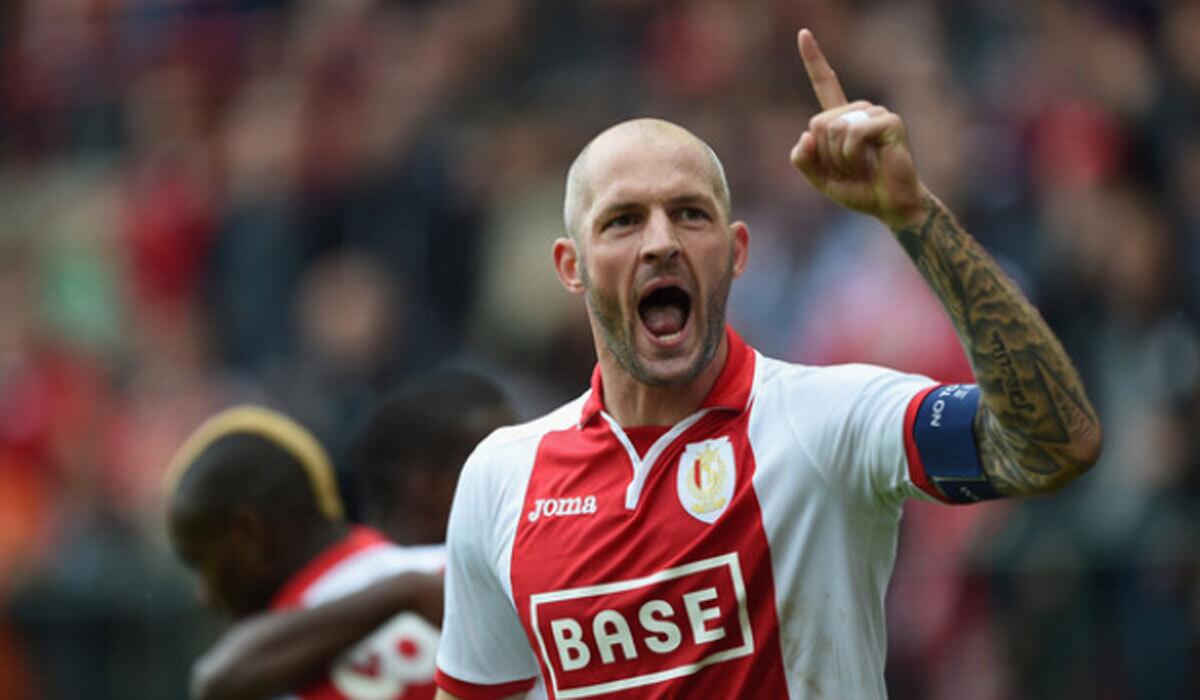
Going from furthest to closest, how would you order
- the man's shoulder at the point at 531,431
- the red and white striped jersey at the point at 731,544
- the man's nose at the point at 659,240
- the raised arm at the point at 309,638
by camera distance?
the raised arm at the point at 309,638
the man's shoulder at the point at 531,431
the man's nose at the point at 659,240
the red and white striped jersey at the point at 731,544

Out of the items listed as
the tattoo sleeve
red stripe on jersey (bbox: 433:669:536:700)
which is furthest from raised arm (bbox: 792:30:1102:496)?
red stripe on jersey (bbox: 433:669:536:700)

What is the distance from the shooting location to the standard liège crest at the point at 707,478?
435 cm

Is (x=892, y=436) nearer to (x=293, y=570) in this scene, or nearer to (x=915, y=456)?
(x=915, y=456)

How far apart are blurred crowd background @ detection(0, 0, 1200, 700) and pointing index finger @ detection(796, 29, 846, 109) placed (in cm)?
430

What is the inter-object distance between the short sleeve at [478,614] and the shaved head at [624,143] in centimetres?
66

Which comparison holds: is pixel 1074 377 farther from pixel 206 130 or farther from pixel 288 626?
pixel 206 130

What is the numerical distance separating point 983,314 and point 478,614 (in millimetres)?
1524

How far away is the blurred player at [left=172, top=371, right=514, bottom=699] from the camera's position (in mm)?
6043

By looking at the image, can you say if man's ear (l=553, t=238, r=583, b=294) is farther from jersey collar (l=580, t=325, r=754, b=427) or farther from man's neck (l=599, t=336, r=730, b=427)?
jersey collar (l=580, t=325, r=754, b=427)

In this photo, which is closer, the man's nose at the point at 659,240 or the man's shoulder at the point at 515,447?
the man's nose at the point at 659,240

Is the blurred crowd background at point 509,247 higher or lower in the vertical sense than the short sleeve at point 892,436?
higher

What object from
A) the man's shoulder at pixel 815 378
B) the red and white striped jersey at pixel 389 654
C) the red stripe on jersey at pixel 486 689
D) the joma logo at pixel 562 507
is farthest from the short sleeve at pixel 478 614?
the red and white striped jersey at pixel 389 654

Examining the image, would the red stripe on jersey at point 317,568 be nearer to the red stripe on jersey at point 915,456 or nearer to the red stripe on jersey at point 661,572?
the red stripe on jersey at point 661,572

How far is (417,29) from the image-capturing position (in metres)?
11.7
